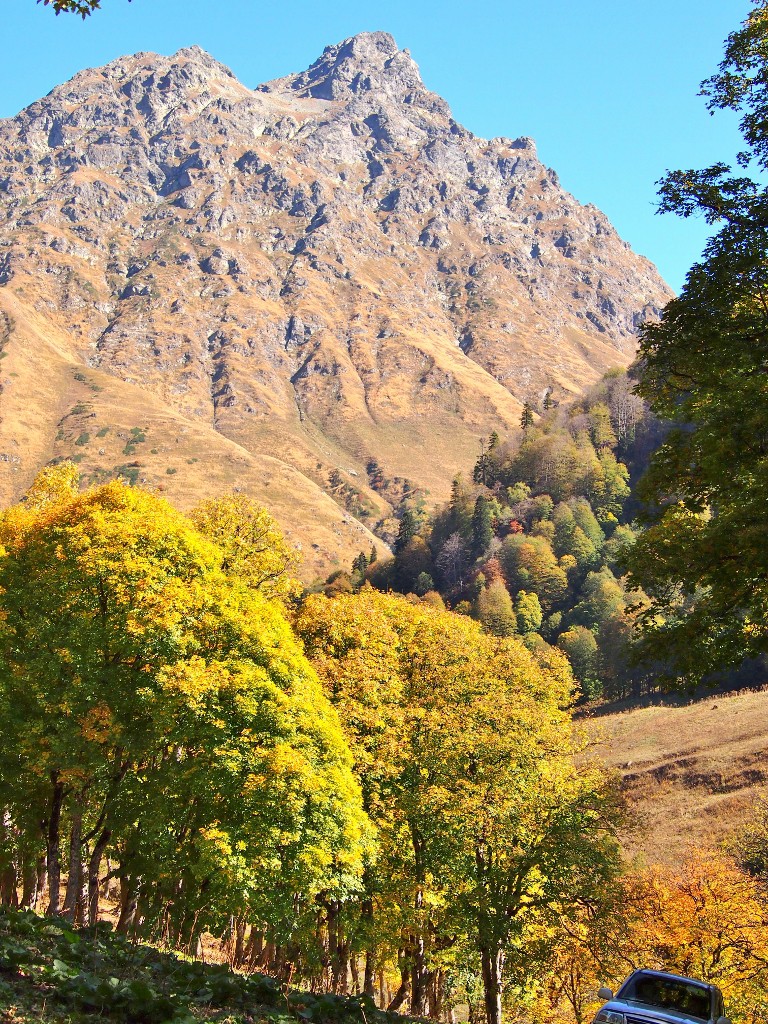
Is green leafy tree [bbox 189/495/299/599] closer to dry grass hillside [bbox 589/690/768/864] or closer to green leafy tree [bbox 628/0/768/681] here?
green leafy tree [bbox 628/0/768/681]

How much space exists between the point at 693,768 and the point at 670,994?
178ft

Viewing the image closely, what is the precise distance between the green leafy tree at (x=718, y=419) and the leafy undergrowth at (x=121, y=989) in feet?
28.2

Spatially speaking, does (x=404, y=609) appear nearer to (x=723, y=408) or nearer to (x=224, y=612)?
(x=224, y=612)

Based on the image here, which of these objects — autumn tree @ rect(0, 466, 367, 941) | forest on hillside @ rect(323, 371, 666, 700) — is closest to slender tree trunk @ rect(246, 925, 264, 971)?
autumn tree @ rect(0, 466, 367, 941)

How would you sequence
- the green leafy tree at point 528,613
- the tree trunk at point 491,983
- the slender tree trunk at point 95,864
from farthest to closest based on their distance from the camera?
the green leafy tree at point 528,613
the slender tree trunk at point 95,864
the tree trunk at point 491,983

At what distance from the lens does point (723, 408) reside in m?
13.8

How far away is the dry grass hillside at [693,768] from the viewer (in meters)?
55.2

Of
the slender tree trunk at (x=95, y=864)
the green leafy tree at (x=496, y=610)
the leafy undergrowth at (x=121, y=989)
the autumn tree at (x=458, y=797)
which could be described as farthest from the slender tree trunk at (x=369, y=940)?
the green leafy tree at (x=496, y=610)

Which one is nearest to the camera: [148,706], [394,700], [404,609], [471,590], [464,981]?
[148,706]

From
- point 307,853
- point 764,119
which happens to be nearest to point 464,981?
point 307,853

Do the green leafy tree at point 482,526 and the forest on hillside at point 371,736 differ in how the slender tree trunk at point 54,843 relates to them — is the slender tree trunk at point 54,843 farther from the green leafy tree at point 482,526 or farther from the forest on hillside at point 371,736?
the green leafy tree at point 482,526

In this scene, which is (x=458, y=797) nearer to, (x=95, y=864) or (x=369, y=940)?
(x=369, y=940)

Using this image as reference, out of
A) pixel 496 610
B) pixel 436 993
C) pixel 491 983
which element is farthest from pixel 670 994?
pixel 496 610

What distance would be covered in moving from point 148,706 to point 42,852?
1368 cm
